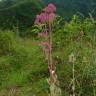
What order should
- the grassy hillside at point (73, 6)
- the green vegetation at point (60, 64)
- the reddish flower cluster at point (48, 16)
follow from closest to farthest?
the reddish flower cluster at point (48, 16) < the green vegetation at point (60, 64) < the grassy hillside at point (73, 6)

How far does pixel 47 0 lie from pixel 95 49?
39.0 feet

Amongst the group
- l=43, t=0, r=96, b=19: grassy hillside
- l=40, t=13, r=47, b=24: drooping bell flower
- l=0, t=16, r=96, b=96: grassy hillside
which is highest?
l=43, t=0, r=96, b=19: grassy hillside

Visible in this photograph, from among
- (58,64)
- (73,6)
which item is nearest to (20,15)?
(73,6)

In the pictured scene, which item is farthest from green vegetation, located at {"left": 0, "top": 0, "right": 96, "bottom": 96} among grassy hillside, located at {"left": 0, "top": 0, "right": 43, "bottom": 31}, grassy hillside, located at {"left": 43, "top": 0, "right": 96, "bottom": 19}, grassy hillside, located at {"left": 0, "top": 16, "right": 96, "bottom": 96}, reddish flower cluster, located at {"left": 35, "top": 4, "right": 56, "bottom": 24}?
grassy hillside, located at {"left": 43, "top": 0, "right": 96, "bottom": 19}

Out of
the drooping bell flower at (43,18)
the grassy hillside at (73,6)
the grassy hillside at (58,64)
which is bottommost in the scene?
the grassy hillside at (58,64)

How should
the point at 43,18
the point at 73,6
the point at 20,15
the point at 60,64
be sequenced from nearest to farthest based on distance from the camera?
the point at 43,18, the point at 60,64, the point at 20,15, the point at 73,6

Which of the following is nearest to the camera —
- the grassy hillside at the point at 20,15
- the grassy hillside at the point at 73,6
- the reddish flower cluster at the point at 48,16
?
the reddish flower cluster at the point at 48,16

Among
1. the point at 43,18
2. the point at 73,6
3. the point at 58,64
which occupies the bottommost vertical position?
the point at 58,64

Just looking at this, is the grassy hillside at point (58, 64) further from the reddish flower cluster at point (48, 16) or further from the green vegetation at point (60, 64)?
the reddish flower cluster at point (48, 16)

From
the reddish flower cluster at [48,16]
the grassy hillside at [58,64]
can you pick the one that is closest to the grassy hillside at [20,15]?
the grassy hillside at [58,64]

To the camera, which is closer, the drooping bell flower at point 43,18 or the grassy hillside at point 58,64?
the drooping bell flower at point 43,18

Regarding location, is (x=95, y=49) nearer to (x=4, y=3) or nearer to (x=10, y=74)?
(x=10, y=74)

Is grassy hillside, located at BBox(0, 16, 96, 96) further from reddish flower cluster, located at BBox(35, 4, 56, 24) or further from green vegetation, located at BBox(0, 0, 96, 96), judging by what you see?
reddish flower cluster, located at BBox(35, 4, 56, 24)

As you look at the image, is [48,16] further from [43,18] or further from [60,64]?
[60,64]
